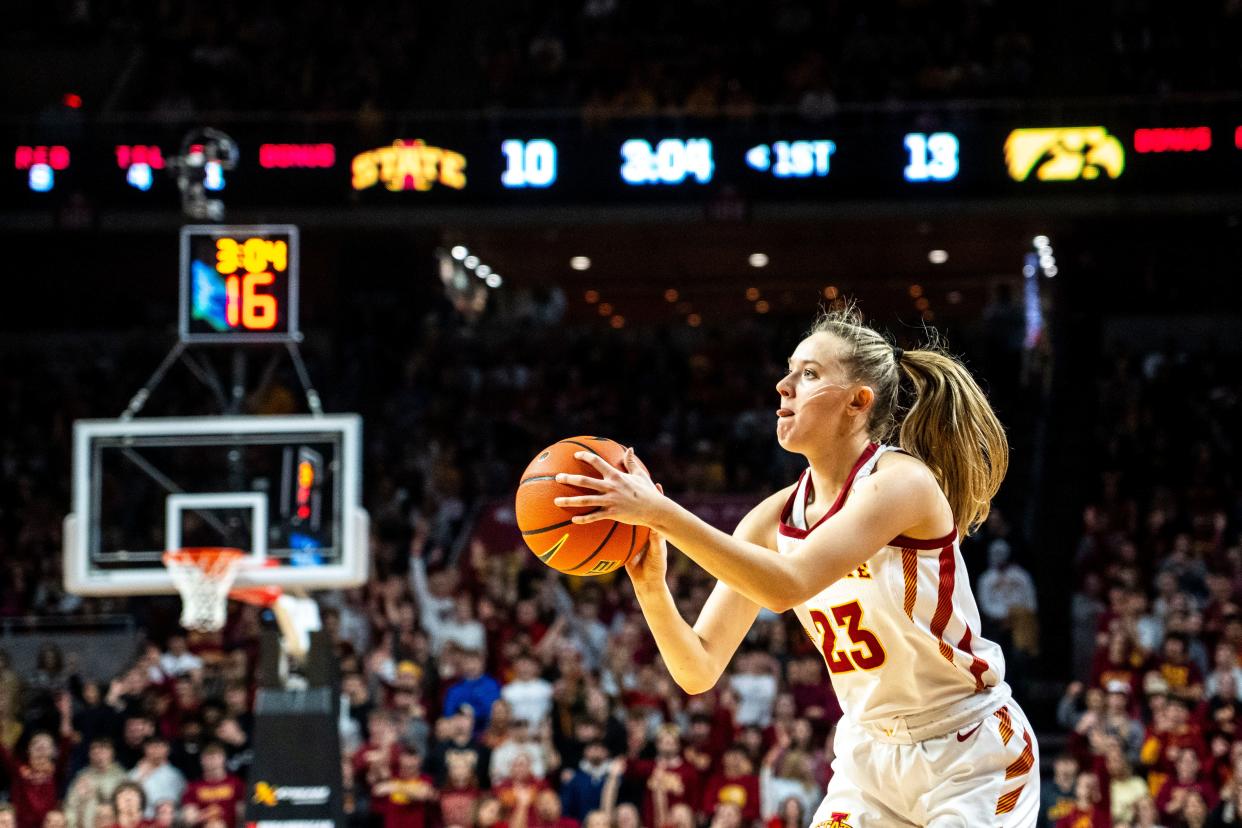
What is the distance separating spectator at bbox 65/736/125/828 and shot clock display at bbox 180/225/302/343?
2938mm

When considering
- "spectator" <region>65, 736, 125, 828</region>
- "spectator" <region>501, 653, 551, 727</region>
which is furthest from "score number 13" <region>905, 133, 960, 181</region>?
"spectator" <region>65, 736, 125, 828</region>

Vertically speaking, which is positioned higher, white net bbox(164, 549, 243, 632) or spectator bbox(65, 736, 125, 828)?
white net bbox(164, 549, 243, 632)

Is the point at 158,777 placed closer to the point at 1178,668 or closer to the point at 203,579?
the point at 203,579

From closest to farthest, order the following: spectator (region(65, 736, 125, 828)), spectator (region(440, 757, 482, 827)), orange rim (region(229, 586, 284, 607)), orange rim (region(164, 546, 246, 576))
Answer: orange rim (region(229, 586, 284, 607))
orange rim (region(164, 546, 246, 576))
spectator (region(440, 757, 482, 827))
spectator (region(65, 736, 125, 828))

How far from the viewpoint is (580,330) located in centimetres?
1872

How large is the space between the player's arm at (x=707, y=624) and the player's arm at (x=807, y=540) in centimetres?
38

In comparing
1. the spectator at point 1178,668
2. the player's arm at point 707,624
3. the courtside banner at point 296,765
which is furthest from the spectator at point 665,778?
the player's arm at point 707,624

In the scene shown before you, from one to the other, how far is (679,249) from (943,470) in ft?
51.2

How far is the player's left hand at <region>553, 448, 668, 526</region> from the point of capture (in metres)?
3.07

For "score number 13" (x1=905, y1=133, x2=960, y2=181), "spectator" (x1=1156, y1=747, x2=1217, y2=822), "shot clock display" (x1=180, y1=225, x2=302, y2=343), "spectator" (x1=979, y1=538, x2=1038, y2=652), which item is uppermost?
"score number 13" (x1=905, y1=133, x2=960, y2=181)

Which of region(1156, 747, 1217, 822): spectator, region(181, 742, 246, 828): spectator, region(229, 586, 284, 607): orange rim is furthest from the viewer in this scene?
region(181, 742, 246, 828): spectator

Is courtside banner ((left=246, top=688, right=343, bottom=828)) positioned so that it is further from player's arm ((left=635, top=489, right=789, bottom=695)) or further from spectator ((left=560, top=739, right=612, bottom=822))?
player's arm ((left=635, top=489, right=789, bottom=695))

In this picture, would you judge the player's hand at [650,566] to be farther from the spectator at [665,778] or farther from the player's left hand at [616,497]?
the spectator at [665,778]

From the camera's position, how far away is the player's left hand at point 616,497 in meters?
3.07
